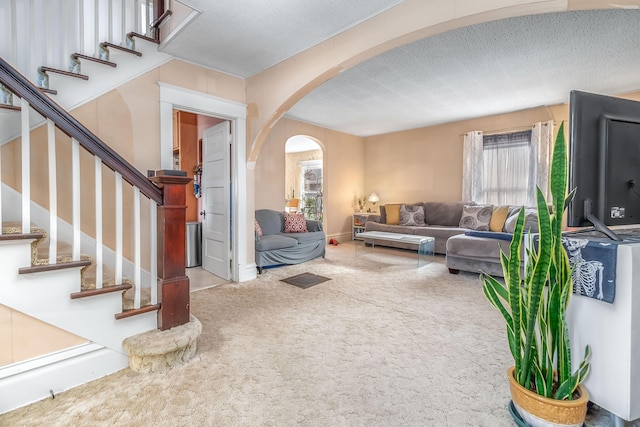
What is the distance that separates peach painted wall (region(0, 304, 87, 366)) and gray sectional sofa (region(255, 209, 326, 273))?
2.53 metres

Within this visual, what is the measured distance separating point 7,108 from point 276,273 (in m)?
3.03

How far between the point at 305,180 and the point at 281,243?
5.23m

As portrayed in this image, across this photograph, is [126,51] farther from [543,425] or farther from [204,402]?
[543,425]

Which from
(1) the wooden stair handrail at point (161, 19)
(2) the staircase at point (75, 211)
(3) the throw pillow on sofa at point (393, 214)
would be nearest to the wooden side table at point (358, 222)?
(3) the throw pillow on sofa at point (393, 214)

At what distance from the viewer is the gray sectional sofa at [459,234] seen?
3.78m

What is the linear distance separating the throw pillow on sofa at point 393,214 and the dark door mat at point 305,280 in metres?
2.67

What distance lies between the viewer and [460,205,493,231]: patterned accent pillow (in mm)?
5219

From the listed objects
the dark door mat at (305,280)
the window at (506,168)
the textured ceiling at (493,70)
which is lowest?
the dark door mat at (305,280)

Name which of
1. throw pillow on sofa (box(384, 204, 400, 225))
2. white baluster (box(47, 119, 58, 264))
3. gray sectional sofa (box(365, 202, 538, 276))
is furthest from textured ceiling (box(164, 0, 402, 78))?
throw pillow on sofa (box(384, 204, 400, 225))

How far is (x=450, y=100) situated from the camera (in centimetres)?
467

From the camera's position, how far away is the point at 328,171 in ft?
21.8

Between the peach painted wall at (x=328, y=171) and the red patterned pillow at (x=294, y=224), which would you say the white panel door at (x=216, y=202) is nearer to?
the peach painted wall at (x=328, y=171)

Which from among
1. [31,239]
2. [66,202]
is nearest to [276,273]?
[66,202]

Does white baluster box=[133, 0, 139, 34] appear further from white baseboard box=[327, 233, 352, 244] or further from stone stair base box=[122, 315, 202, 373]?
white baseboard box=[327, 233, 352, 244]
